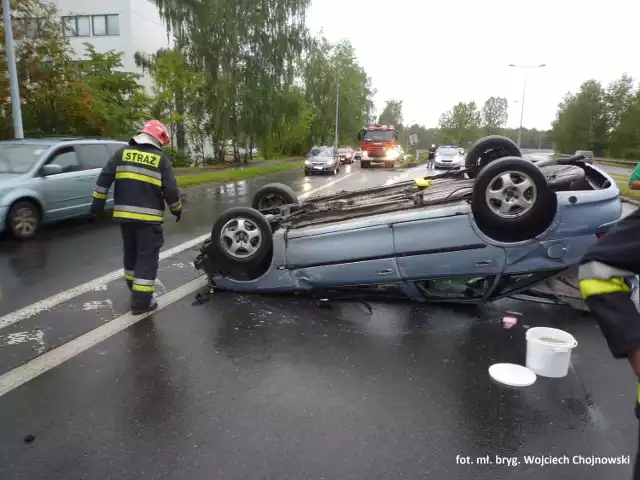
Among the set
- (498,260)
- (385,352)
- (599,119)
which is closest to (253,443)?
(385,352)

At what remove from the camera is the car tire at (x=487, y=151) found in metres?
5.64

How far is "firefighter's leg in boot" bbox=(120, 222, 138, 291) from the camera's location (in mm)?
4523

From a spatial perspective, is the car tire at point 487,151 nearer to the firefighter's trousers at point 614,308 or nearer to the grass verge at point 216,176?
the firefighter's trousers at point 614,308

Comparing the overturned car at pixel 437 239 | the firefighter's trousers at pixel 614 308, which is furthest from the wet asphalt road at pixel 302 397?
the firefighter's trousers at pixel 614 308

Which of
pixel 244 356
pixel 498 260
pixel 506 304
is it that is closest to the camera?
pixel 244 356

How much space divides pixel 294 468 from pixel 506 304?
312 centimetres

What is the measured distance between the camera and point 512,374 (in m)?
3.32

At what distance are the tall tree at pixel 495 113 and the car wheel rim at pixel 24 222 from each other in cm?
7857

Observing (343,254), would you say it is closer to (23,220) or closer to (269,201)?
(269,201)

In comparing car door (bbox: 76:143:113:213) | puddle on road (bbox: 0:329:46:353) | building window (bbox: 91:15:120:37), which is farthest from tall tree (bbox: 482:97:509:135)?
puddle on road (bbox: 0:329:46:353)

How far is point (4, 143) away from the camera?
27.0 feet

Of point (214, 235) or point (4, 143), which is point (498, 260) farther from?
point (4, 143)

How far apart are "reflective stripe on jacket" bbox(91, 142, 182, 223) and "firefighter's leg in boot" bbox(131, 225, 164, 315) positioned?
0.14 metres

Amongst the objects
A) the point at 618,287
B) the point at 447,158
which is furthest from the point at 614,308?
the point at 447,158
